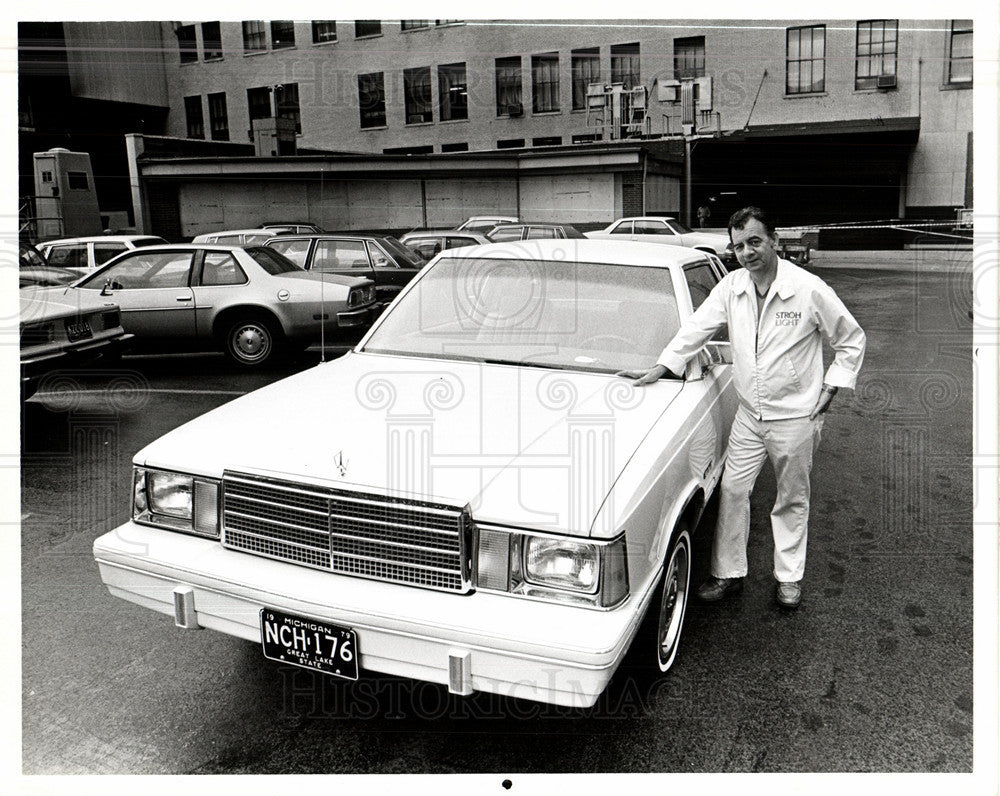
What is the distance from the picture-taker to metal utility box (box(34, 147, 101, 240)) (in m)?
18.4

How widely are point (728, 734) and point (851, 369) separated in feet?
4.90

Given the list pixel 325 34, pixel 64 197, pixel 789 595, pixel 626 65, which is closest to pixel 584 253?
pixel 789 595

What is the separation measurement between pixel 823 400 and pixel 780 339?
301mm

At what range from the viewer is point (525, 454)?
8.93ft

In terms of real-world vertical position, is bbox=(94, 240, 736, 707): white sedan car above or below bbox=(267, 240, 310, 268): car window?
below

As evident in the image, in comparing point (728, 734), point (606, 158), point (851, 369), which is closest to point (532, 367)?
point (851, 369)

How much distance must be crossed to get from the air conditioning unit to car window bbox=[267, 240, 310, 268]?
59.4ft

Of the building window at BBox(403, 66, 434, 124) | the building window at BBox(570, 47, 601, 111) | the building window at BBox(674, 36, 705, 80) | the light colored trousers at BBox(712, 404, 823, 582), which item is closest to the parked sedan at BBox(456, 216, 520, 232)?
the building window at BBox(674, 36, 705, 80)

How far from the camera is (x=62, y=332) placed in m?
6.40

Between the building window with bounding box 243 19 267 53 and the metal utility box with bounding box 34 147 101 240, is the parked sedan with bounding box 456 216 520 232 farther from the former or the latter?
the building window with bounding box 243 19 267 53

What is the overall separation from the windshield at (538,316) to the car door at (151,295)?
563cm

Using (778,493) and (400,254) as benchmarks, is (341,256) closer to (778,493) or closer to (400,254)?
(400,254)

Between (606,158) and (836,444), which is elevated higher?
(606,158)
